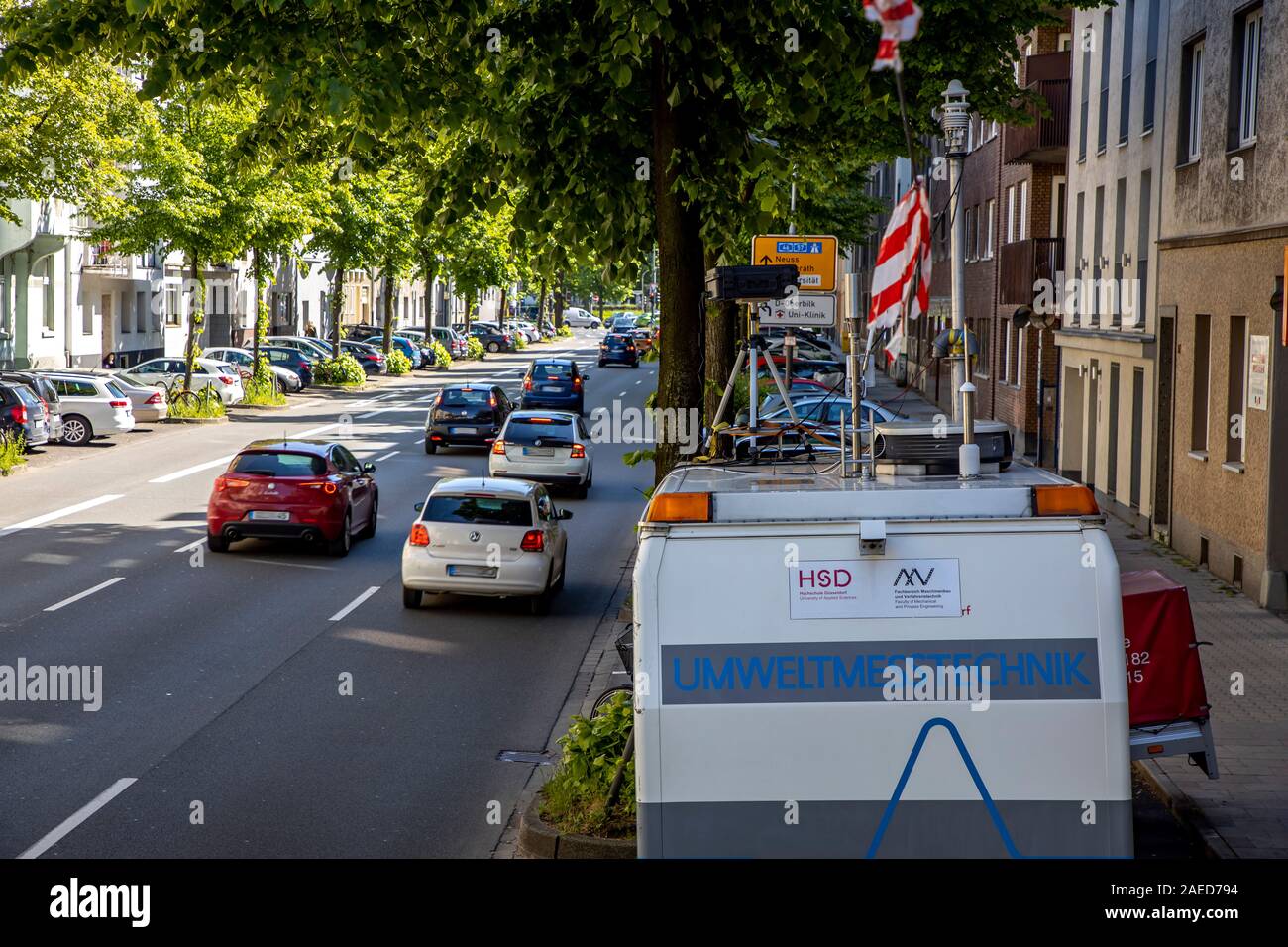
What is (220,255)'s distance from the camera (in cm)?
4331

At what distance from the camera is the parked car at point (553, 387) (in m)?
43.5

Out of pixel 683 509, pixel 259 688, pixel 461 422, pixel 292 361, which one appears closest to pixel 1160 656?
pixel 683 509

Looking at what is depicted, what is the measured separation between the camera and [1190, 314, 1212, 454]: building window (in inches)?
874

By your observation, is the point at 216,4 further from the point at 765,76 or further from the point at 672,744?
the point at 672,744

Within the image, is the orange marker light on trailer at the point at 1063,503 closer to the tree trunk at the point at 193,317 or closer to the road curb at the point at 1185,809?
the road curb at the point at 1185,809

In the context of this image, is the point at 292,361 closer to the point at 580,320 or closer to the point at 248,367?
the point at 248,367

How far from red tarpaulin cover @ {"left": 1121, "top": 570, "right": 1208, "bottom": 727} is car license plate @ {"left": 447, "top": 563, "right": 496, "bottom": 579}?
381 inches

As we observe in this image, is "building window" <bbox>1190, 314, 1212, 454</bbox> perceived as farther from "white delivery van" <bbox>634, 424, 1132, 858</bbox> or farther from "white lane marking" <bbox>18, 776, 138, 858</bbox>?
"white delivery van" <bbox>634, 424, 1132, 858</bbox>

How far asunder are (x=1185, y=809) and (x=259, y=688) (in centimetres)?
774

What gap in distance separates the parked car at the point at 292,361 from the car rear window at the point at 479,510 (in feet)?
133

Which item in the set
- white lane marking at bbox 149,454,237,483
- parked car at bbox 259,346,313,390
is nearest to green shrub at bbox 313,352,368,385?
parked car at bbox 259,346,313,390

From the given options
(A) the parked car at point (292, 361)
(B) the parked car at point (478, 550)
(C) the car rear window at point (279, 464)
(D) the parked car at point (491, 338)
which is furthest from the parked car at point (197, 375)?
(D) the parked car at point (491, 338)

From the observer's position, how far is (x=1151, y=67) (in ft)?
83.7

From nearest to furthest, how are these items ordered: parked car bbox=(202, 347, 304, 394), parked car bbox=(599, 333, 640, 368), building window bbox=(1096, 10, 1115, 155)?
building window bbox=(1096, 10, 1115, 155), parked car bbox=(202, 347, 304, 394), parked car bbox=(599, 333, 640, 368)
